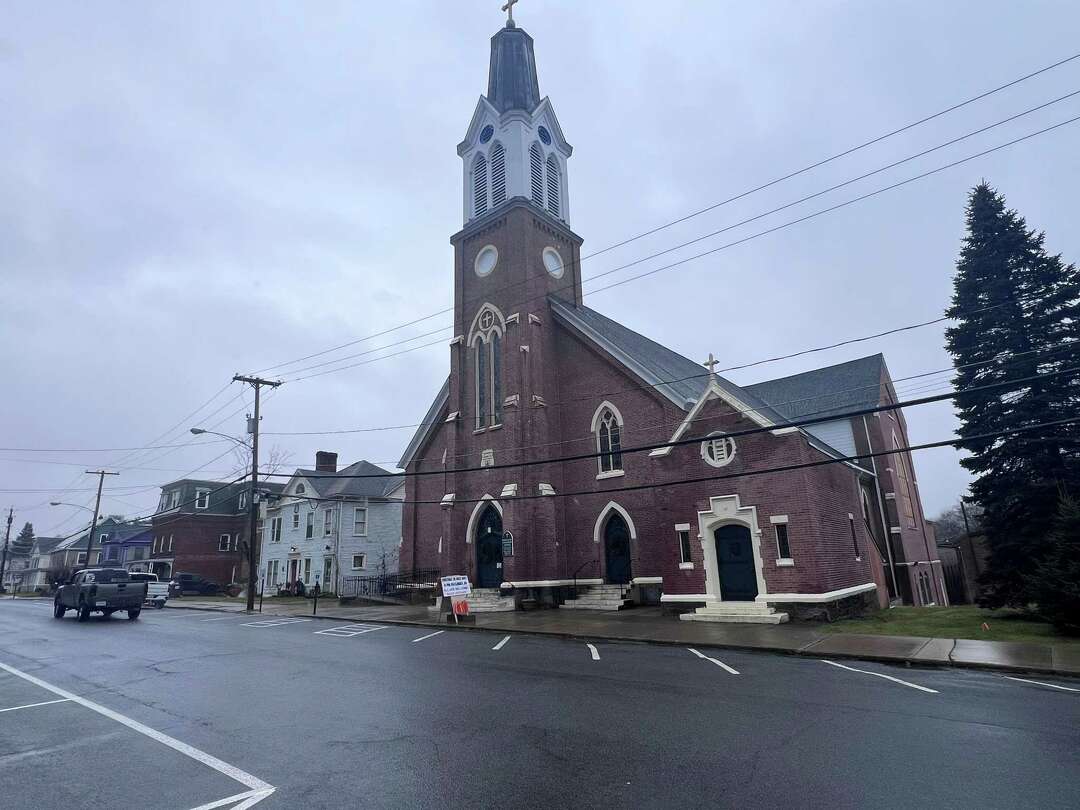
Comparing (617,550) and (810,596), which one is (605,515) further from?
(810,596)

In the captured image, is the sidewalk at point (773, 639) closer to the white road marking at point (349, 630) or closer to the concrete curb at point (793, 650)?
the concrete curb at point (793, 650)

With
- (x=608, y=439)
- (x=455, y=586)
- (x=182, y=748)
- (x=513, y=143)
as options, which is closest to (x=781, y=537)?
(x=608, y=439)

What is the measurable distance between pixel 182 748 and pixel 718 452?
640 inches

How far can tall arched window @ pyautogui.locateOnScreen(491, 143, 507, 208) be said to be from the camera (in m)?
30.8

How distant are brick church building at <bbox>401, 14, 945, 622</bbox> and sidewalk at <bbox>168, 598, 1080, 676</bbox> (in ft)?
5.49

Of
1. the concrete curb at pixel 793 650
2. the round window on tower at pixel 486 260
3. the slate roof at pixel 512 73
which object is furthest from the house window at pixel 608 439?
the slate roof at pixel 512 73

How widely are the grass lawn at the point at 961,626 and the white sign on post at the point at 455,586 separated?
11.2m

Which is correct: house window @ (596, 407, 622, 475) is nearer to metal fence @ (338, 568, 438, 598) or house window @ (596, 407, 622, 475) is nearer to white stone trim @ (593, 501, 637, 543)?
white stone trim @ (593, 501, 637, 543)

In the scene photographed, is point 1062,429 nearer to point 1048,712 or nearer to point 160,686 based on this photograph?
point 1048,712

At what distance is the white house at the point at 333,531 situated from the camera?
134 ft

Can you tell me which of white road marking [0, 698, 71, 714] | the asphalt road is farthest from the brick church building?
white road marking [0, 698, 71, 714]

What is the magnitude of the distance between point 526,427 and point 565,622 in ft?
29.4

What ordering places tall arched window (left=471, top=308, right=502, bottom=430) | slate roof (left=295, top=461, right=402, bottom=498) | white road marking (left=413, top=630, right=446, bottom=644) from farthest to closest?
slate roof (left=295, top=461, right=402, bottom=498) → tall arched window (left=471, top=308, right=502, bottom=430) → white road marking (left=413, top=630, right=446, bottom=644)

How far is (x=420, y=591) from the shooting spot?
30.1m
